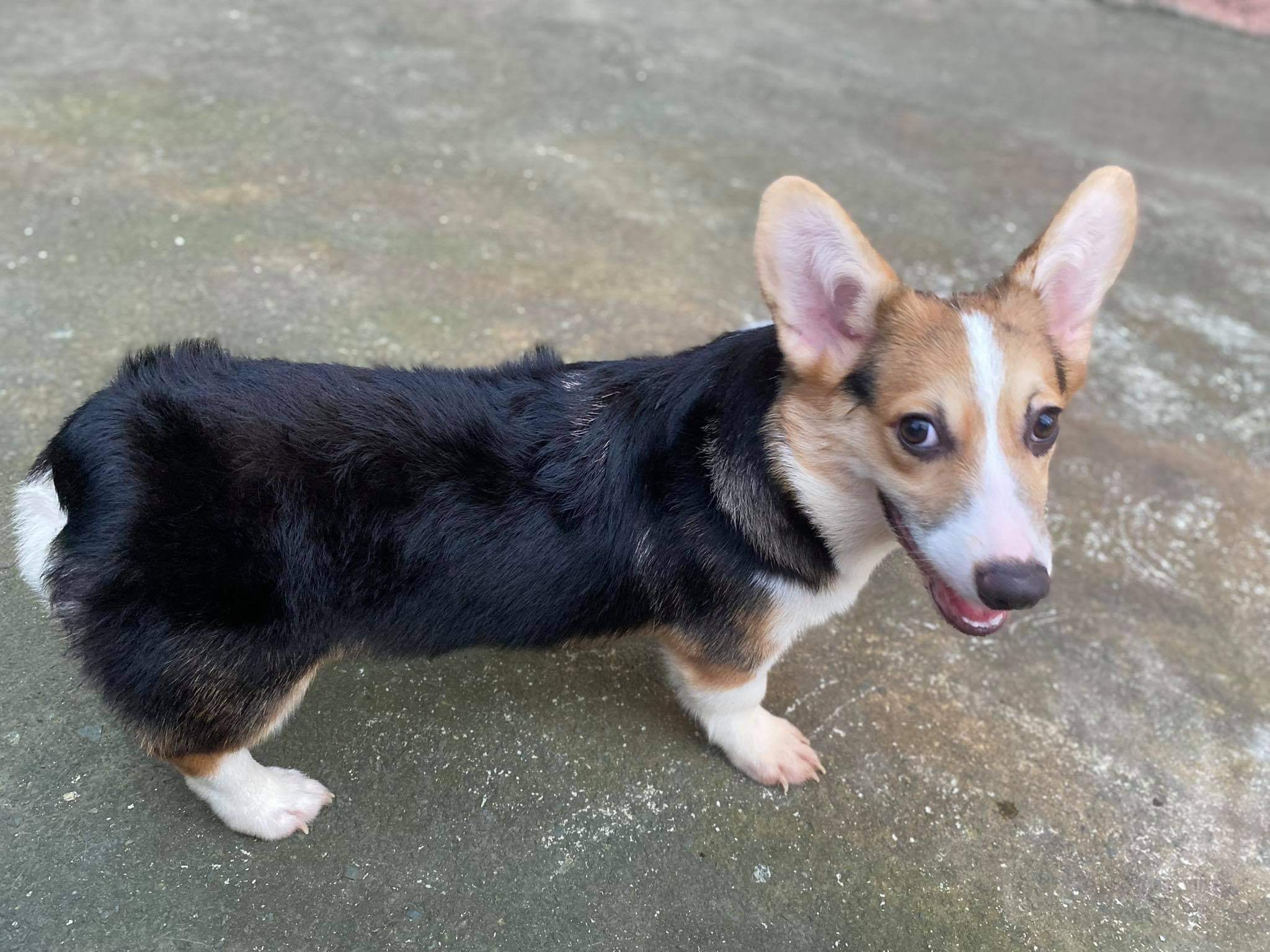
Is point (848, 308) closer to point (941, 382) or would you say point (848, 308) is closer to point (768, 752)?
point (941, 382)

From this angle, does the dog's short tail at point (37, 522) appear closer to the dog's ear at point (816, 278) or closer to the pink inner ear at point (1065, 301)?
the dog's ear at point (816, 278)

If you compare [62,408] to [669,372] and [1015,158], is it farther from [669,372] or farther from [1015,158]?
[1015,158]

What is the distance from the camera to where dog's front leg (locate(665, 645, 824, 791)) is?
Result: 2480mm

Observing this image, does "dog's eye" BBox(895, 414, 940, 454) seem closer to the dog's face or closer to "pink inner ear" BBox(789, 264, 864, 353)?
the dog's face

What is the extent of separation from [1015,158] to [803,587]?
4.96 metres

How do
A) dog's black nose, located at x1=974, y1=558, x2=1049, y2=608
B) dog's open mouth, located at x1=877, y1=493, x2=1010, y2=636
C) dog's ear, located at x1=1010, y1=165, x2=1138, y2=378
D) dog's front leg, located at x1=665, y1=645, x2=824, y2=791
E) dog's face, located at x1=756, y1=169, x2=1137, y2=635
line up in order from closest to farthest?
dog's black nose, located at x1=974, y1=558, x2=1049, y2=608 < dog's face, located at x1=756, y1=169, x2=1137, y2=635 < dog's open mouth, located at x1=877, y1=493, x2=1010, y2=636 < dog's ear, located at x1=1010, y1=165, x2=1138, y2=378 < dog's front leg, located at x1=665, y1=645, x2=824, y2=791

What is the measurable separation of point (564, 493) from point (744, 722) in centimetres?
92

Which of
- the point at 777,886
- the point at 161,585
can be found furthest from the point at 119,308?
the point at 777,886

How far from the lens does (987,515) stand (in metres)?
1.87

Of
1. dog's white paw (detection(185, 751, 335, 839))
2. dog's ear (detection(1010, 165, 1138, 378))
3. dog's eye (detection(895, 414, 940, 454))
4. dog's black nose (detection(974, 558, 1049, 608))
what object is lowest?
dog's white paw (detection(185, 751, 335, 839))

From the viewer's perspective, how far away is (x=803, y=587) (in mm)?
2312

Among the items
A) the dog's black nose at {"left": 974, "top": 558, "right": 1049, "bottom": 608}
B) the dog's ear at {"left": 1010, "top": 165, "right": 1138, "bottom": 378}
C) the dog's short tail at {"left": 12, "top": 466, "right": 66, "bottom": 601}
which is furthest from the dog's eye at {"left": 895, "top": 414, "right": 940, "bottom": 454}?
the dog's short tail at {"left": 12, "top": 466, "right": 66, "bottom": 601}

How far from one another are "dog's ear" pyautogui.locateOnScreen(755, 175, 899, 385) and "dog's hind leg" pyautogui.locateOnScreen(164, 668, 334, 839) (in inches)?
56.6

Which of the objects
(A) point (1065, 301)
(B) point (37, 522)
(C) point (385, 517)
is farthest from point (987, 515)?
(B) point (37, 522)
